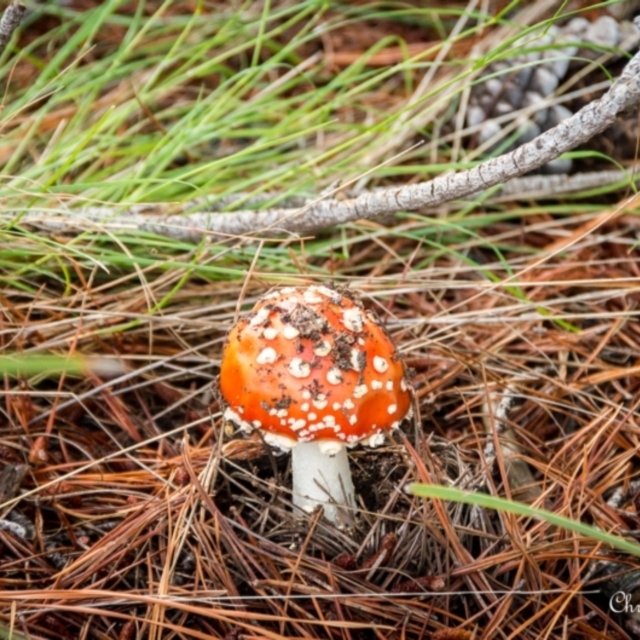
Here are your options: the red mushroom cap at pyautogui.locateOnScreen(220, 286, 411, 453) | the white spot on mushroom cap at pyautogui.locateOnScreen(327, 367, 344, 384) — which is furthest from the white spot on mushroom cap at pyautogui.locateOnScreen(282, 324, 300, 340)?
the white spot on mushroom cap at pyautogui.locateOnScreen(327, 367, 344, 384)

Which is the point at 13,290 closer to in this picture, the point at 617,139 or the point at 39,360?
the point at 39,360

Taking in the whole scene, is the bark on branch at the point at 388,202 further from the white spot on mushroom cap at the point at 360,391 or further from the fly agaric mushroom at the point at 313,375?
the white spot on mushroom cap at the point at 360,391

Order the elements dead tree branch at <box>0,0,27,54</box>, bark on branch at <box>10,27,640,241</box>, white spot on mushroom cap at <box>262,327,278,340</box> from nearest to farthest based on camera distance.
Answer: bark on branch at <box>10,27,640,241</box>, white spot on mushroom cap at <box>262,327,278,340</box>, dead tree branch at <box>0,0,27,54</box>

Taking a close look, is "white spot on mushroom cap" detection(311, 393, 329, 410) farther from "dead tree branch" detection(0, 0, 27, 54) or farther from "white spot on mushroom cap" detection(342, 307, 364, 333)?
"dead tree branch" detection(0, 0, 27, 54)

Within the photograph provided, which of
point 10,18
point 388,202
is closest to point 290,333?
point 388,202

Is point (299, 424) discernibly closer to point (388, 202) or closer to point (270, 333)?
point (270, 333)

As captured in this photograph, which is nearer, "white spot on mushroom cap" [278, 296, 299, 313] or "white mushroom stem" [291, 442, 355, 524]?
"white spot on mushroom cap" [278, 296, 299, 313]

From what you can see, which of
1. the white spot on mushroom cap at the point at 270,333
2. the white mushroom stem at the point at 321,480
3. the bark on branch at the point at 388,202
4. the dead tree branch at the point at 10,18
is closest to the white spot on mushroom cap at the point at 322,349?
the white spot on mushroom cap at the point at 270,333
